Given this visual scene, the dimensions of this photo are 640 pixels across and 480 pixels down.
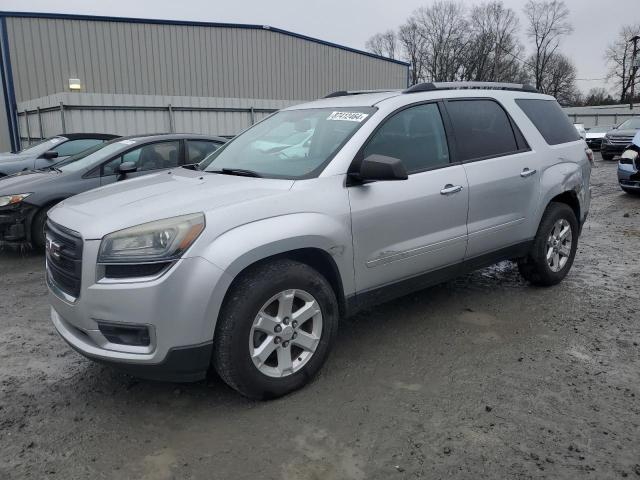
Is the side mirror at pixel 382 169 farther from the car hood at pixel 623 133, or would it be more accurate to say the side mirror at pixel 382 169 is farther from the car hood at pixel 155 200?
the car hood at pixel 623 133

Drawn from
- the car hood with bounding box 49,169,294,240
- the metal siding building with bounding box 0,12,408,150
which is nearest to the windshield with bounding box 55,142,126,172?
the car hood with bounding box 49,169,294,240

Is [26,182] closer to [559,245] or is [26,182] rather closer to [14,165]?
[14,165]

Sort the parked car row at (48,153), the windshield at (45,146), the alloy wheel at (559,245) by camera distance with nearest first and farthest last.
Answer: the alloy wheel at (559,245), the parked car row at (48,153), the windshield at (45,146)

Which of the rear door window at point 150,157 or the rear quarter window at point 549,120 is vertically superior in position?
the rear quarter window at point 549,120

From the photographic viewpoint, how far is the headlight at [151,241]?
2.75 metres

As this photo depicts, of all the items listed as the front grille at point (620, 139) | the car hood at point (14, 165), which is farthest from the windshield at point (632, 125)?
the car hood at point (14, 165)

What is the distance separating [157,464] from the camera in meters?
2.62

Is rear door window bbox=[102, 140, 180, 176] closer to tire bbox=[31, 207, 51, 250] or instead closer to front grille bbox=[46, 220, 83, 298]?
tire bbox=[31, 207, 51, 250]

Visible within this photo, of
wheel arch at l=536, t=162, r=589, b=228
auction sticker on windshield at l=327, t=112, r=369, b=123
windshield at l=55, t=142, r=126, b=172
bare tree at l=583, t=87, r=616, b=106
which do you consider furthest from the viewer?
bare tree at l=583, t=87, r=616, b=106

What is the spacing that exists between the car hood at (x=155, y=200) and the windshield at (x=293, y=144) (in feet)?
0.81

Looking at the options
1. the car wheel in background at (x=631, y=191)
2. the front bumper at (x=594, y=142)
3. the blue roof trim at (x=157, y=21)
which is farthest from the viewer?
the front bumper at (x=594, y=142)

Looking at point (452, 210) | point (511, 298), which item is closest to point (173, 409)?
point (452, 210)

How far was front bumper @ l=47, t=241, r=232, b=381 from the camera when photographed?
8.89ft

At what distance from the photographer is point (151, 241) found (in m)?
2.79
